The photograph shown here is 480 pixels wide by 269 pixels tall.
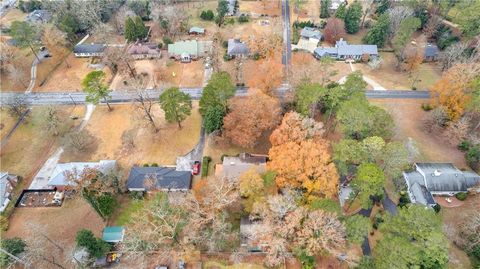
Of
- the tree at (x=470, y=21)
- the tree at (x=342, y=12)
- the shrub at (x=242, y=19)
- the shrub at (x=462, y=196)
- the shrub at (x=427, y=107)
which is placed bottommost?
the shrub at (x=462, y=196)

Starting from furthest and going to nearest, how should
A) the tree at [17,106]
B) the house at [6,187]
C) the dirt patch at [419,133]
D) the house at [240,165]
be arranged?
the tree at [17,106], the dirt patch at [419,133], the house at [6,187], the house at [240,165]

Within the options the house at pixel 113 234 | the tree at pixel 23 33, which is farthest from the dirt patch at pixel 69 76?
the house at pixel 113 234

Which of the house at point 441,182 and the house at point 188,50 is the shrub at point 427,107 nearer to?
the house at point 441,182

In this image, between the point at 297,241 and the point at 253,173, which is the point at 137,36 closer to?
the point at 253,173

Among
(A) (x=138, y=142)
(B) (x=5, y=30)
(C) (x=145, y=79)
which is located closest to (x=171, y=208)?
(A) (x=138, y=142)

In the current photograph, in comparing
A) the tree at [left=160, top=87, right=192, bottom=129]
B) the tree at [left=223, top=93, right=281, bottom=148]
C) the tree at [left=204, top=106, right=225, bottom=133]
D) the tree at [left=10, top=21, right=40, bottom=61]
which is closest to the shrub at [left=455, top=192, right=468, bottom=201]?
the tree at [left=223, top=93, right=281, bottom=148]

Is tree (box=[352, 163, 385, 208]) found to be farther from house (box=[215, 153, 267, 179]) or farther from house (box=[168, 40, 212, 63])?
house (box=[168, 40, 212, 63])
